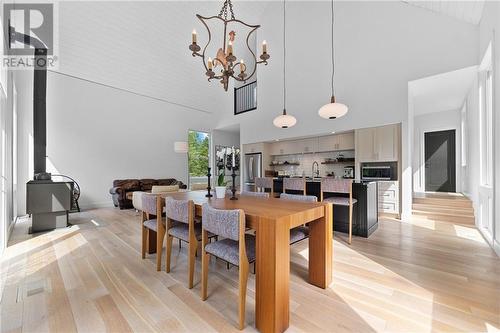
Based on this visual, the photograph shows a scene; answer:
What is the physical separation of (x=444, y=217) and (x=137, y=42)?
25.9 ft

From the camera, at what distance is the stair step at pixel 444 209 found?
415 cm

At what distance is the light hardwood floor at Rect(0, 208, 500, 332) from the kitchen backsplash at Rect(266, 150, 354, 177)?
2990 millimetres

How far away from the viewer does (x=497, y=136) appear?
2.54 meters

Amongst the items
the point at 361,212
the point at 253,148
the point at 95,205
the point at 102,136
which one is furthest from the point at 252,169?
the point at 95,205

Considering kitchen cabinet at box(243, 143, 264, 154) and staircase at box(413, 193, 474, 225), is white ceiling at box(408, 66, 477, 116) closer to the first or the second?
staircase at box(413, 193, 474, 225)

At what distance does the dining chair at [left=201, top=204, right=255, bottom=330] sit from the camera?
1393 millimetres

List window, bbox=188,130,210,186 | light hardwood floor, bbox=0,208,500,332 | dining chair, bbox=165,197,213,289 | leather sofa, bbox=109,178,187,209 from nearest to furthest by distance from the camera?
light hardwood floor, bbox=0,208,500,332
dining chair, bbox=165,197,213,289
leather sofa, bbox=109,178,187,209
window, bbox=188,130,210,186

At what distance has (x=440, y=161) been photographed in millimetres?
6570

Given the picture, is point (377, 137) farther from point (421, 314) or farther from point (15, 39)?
point (15, 39)

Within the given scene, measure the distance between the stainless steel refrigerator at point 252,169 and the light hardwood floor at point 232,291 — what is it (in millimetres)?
4212

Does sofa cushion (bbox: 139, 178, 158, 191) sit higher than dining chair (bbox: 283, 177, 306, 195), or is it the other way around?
dining chair (bbox: 283, 177, 306, 195)

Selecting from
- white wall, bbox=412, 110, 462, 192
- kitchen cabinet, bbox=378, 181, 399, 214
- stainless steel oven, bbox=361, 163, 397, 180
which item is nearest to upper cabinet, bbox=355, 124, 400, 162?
stainless steel oven, bbox=361, 163, 397, 180

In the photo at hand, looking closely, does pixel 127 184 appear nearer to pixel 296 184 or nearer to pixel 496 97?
pixel 296 184

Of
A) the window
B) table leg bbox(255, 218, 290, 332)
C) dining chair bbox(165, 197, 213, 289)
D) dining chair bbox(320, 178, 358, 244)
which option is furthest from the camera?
the window
